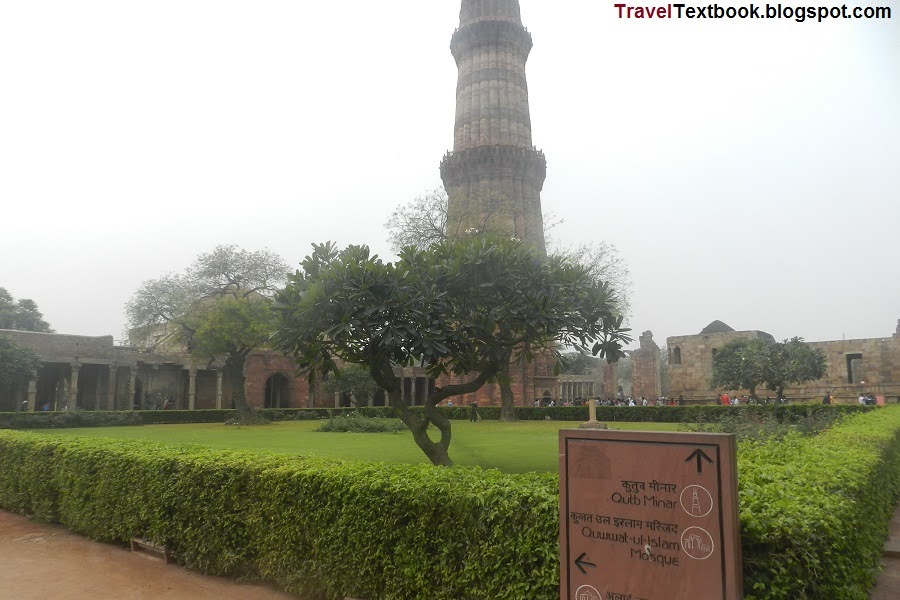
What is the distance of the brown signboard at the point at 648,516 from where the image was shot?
255 centimetres

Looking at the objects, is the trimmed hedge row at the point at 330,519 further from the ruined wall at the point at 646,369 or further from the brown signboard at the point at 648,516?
the ruined wall at the point at 646,369

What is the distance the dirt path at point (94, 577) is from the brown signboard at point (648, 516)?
282cm

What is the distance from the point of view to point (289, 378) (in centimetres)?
3803

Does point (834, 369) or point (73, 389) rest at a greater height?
point (834, 369)

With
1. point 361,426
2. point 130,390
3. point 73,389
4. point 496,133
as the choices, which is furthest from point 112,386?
point 496,133

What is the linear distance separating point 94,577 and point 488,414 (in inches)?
986

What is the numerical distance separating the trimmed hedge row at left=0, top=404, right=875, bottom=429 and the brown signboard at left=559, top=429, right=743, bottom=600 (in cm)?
1859

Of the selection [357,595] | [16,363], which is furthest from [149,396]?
[357,595]

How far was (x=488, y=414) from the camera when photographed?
2992 cm

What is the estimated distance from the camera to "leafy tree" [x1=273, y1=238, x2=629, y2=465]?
8336 millimetres

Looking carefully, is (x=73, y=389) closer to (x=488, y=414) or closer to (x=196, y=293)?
(x=196, y=293)

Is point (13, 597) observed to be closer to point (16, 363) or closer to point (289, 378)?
point (16, 363)

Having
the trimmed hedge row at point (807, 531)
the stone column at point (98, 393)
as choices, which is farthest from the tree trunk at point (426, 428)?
the stone column at point (98, 393)

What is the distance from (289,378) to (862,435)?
113 feet
